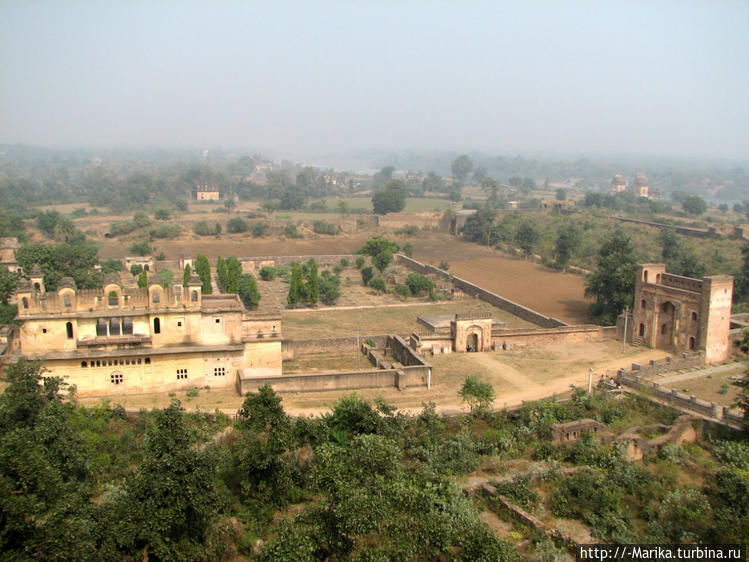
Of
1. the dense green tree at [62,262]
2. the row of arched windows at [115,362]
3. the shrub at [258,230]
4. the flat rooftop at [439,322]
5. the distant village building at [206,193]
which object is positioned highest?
the distant village building at [206,193]

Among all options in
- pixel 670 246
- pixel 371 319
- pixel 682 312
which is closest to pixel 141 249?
pixel 371 319

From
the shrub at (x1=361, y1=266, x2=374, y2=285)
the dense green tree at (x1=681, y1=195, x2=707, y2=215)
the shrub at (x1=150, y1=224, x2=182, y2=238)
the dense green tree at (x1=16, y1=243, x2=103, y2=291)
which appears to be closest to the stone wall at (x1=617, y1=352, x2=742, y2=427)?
the shrub at (x1=361, y1=266, x2=374, y2=285)

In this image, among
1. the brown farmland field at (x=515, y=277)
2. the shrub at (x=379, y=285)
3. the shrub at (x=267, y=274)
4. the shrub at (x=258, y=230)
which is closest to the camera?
the brown farmland field at (x=515, y=277)

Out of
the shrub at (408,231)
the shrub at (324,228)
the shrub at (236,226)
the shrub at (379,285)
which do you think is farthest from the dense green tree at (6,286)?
the shrub at (408,231)

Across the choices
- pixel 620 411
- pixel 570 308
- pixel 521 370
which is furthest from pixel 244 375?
pixel 570 308

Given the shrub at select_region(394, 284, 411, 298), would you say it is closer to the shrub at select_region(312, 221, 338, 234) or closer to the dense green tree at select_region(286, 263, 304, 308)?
the dense green tree at select_region(286, 263, 304, 308)

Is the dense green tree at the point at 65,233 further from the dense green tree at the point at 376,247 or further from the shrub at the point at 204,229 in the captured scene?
the dense green tree at the point at 376,247

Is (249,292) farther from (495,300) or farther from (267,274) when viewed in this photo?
(495,300)
